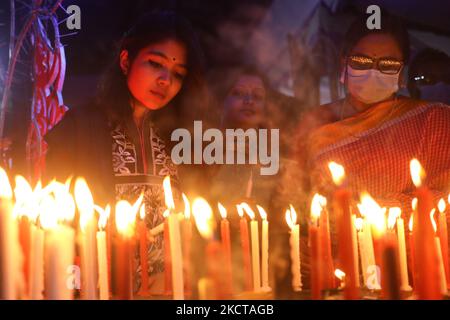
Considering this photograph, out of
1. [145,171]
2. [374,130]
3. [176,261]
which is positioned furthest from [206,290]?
[374,130]

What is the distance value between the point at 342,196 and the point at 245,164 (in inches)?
78.3

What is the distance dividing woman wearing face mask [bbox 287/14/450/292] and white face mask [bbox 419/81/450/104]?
6 cm

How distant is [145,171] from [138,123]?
0.96 feet

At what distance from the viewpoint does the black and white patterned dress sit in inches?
100

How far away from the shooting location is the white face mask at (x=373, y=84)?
119 inches

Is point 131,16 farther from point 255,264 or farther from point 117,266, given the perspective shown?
point 117,266

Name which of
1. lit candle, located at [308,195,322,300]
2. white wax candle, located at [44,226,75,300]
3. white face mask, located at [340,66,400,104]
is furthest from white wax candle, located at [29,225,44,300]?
white face mask, located at [340,66,400,104]

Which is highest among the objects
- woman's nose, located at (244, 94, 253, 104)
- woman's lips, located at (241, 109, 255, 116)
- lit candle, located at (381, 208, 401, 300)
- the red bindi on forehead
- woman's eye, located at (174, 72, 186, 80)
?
the red bindi on forehead

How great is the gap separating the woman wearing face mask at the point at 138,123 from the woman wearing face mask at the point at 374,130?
32.2 inches

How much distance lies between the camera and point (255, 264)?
1671mm

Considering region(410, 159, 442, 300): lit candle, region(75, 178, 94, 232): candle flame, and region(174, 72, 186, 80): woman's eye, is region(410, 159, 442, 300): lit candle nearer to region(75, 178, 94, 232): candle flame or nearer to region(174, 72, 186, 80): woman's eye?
region(75, 178, 94, 232): candle flame

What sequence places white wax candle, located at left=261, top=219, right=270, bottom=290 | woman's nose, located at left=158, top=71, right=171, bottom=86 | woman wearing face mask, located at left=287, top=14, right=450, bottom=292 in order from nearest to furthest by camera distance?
white wax candle, located at left=261, top=219, right=270, bottom=290
woman's nose, located at left=158, top=71, right=171, bottom=86
woman wearing face mask, located at left=287, top=14, right=450, bottom=292

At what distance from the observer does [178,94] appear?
282 cm
